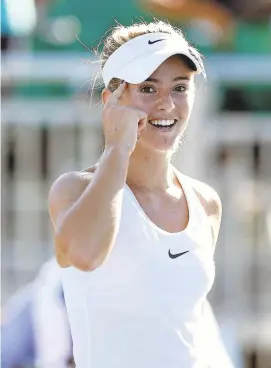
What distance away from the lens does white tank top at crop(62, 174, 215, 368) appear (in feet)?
7.15

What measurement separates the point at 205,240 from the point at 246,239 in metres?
2.76

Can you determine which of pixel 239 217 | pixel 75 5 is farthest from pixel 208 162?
pixel 75 5

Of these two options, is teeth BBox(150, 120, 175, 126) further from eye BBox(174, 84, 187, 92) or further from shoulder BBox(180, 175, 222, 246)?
shoulder BBox(180, 175, 222, 246)

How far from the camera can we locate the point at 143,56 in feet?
7.63

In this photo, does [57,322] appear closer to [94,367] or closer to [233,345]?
[233,345]

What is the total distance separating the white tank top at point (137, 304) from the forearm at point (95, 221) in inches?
3.8

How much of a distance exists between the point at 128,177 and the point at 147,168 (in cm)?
6

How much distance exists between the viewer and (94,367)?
223 centimetres

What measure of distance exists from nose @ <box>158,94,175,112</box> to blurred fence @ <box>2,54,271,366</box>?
2.73 metres

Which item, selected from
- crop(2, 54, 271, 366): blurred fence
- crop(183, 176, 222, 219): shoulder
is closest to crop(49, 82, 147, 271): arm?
crop(183, 176, 222, 219): shoulder

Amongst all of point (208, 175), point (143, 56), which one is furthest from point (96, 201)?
point (208, 175)

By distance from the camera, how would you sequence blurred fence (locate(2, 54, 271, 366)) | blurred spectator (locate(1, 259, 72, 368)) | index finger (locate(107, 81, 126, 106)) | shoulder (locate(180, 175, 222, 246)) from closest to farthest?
index finger (locate(107, 81, 126, 106)), shoulder (locate(180, 175, 222, 246)), blurred spectator (locate(1, 259, 72, 368)), blurred fence (locate(2, 54, 271, 366))

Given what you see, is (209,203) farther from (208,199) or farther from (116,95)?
(116,95)

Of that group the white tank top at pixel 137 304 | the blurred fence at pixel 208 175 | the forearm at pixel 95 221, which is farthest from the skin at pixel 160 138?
the blurred fence at pixel 208 175
